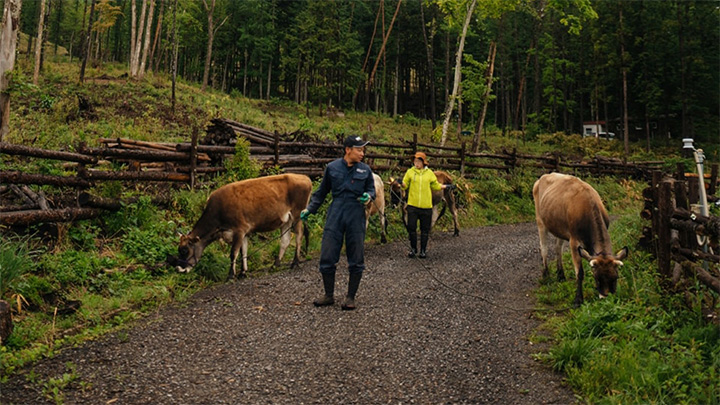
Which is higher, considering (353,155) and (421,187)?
(353,155)

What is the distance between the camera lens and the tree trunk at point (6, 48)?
9.48 metres

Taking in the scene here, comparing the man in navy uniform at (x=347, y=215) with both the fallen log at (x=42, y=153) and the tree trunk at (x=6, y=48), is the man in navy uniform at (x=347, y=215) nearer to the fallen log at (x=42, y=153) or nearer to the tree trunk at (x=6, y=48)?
the fallen log at (x=42, y=153)

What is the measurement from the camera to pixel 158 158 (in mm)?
9695

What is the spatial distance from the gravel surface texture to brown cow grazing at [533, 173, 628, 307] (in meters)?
0.99

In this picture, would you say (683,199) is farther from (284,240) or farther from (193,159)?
(193,159)

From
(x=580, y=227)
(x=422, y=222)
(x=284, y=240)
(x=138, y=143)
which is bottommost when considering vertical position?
(x=284, y=240)

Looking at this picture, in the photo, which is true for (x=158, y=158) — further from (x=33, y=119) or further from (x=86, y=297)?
(x=33, y=119)

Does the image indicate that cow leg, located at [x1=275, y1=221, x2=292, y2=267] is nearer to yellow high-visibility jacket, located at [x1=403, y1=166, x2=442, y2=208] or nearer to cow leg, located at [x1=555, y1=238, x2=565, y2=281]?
yellow high-visibility jacket, located at [x1=403, y1=166, x2=442, y2=208]

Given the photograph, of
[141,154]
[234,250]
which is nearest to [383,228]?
[234,250]

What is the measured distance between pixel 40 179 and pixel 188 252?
241 cm

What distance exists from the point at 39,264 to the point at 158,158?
13.0ft

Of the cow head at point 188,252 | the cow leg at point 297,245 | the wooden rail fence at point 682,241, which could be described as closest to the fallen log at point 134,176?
the cow head at point 188,252

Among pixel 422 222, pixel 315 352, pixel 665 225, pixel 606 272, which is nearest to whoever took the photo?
pixel 315 352

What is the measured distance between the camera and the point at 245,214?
26.3ft
